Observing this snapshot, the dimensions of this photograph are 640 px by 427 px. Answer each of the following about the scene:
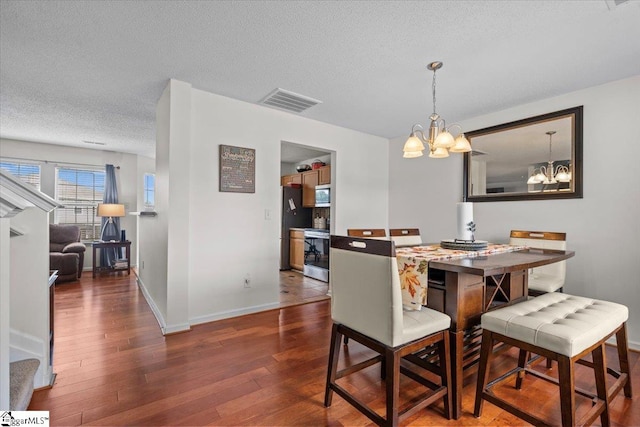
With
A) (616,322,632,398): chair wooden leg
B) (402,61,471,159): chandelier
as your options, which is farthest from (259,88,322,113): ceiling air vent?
(616,322,632,398): chair wooden leg

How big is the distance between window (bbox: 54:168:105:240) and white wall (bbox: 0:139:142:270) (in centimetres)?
17

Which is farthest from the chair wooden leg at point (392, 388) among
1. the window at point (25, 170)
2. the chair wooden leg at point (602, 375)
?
the window at point (25, 170)

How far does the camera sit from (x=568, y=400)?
124cm

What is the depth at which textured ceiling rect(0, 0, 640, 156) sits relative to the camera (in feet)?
5.70

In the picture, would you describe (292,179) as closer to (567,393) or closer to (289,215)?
(289,215)

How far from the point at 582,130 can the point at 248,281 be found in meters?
3.61

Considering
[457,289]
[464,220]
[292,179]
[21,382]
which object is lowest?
[21,382]

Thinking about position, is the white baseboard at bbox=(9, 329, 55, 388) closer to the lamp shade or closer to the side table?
the side table

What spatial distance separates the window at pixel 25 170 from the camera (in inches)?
195

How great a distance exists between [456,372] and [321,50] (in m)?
2.26

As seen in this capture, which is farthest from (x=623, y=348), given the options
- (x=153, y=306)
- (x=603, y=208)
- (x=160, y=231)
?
(x=153, y=306)

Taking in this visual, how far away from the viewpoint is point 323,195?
489 cm

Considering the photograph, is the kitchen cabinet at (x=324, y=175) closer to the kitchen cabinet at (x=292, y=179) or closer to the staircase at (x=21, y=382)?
the kitchen cabinet at (x=292, y=179)

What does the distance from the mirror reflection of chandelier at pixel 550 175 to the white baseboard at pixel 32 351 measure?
168 inches
